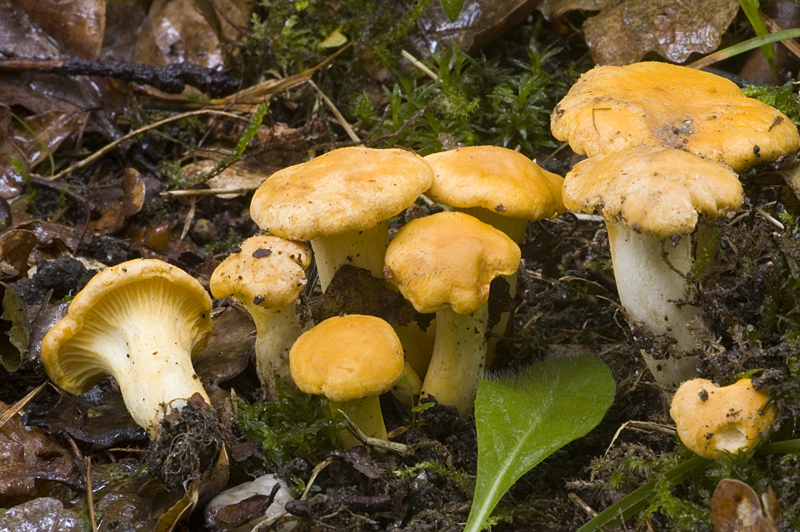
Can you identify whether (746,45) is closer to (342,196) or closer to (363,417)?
(342,196)

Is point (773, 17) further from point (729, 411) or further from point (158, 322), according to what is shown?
point (158, 322)

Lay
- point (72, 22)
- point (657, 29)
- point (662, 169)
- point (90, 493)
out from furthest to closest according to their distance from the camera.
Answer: point (72, 22), point (657, 29), point (90, 493), point (662, 169)

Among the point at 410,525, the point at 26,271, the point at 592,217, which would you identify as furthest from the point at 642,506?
the point at 26,271

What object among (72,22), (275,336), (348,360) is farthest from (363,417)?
(72,22)

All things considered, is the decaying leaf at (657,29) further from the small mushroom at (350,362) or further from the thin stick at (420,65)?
the small mushroom at (350,362)

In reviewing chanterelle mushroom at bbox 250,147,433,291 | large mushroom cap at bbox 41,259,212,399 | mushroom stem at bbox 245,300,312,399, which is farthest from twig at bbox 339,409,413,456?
large mushroom cap at bbox 41,259,212,399

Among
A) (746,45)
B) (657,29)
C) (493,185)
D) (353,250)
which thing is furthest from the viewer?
(657,29)
